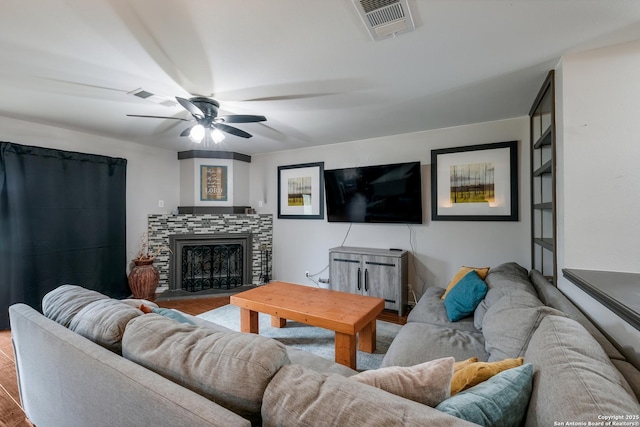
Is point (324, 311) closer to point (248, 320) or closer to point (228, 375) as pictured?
point (248, 320)

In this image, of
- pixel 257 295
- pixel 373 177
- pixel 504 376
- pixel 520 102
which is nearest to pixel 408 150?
pixel 373 177

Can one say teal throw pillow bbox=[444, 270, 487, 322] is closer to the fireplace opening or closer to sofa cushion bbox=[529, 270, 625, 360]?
sofa cushion bbox=[529, 270, 625, 360]

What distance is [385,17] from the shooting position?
145 centimetres

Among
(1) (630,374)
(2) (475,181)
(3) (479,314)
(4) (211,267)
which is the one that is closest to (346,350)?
(3) (479,314)

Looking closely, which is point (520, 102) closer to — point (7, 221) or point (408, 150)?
point (408, 150)

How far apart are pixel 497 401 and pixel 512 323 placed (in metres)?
0.84

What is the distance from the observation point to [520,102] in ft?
8.72

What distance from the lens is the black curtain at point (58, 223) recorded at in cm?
300

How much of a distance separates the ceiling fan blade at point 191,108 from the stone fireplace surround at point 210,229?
94.5 inches

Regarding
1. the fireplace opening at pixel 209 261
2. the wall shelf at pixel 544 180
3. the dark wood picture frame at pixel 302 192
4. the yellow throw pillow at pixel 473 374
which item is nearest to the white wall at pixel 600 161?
the wall shelf at pixel 544 180

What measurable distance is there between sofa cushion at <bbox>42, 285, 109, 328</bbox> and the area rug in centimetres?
164

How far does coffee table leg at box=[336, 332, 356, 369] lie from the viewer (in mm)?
2094

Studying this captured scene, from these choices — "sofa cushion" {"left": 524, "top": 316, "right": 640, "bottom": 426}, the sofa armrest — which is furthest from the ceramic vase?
"sofa cushion" {"left": 524, "top": 316, "right": 640, "bottom": 426}

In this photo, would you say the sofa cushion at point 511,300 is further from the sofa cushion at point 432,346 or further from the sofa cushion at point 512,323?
the sofa cushion at point 432,346
